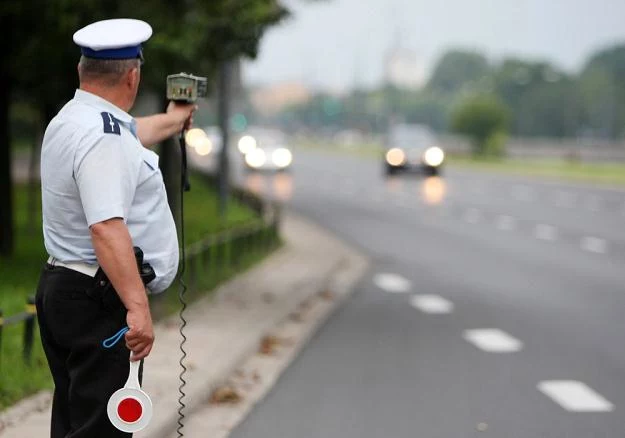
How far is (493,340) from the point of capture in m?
10.4

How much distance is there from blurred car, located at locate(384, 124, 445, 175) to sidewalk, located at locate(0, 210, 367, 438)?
28086 millimetres

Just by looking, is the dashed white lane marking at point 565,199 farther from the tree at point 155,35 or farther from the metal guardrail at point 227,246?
the tree at point 155,35

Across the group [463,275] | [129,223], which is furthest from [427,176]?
[129,223]

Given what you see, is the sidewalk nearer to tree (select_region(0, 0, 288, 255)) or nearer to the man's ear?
tree (select_region(0, 0, 288, 255))

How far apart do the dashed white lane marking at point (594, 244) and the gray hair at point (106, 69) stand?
15905 millimetres

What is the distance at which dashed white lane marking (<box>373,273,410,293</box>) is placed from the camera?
14.3 metres

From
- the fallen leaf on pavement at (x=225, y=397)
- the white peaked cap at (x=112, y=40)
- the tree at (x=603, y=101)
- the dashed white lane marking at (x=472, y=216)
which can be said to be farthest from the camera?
the tree at (x=603, y=101)

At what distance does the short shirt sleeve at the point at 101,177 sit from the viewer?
3799 millimetres

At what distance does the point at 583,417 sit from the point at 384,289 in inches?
278

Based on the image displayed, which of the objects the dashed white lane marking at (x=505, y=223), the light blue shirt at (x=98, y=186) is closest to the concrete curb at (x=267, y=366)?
the light blue shirt at (x=98, y=186)

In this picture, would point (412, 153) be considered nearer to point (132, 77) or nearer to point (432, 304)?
point (432, 304)

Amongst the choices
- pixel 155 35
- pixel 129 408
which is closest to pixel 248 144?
pixel 155 35

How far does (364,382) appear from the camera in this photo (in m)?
8.39

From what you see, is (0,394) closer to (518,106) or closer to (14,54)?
(14,54)
